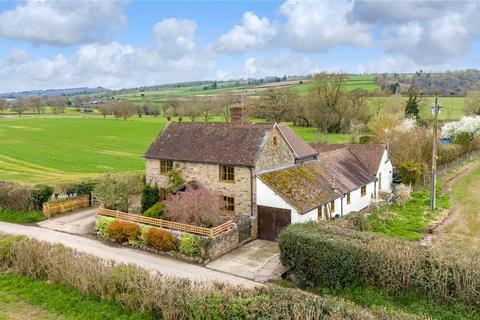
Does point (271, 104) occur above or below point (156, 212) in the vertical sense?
above

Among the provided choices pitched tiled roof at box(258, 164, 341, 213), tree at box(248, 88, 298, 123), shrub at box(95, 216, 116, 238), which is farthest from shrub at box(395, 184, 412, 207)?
tree at box(248, 88, 298, 123)

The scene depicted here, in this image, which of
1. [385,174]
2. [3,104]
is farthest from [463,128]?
[3,104]

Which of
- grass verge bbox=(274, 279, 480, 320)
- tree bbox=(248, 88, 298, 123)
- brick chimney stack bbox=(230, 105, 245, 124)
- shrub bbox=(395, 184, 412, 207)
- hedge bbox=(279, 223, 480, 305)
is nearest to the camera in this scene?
grass verge bbox=(274, 279, 480, 320)

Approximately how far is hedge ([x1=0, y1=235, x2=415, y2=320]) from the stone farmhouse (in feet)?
31.6

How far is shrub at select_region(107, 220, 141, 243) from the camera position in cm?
2350

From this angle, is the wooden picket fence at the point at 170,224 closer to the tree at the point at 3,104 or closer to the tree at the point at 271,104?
the tree at the point at 271,104

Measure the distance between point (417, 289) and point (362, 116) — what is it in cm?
6721

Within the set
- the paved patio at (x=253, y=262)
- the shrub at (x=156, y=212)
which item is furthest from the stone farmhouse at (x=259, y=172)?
the shrub at (x=156, y=212)

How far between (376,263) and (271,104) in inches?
2733

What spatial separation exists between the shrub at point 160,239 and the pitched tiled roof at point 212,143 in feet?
18.9

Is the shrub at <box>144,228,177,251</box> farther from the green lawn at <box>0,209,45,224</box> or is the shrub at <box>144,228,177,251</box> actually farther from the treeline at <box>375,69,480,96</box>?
the treeline at <box>375,69,480,96</box>

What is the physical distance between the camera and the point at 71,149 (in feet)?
209

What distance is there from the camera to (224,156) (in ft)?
85.1

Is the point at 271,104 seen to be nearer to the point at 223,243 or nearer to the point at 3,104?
the point at 223,243
